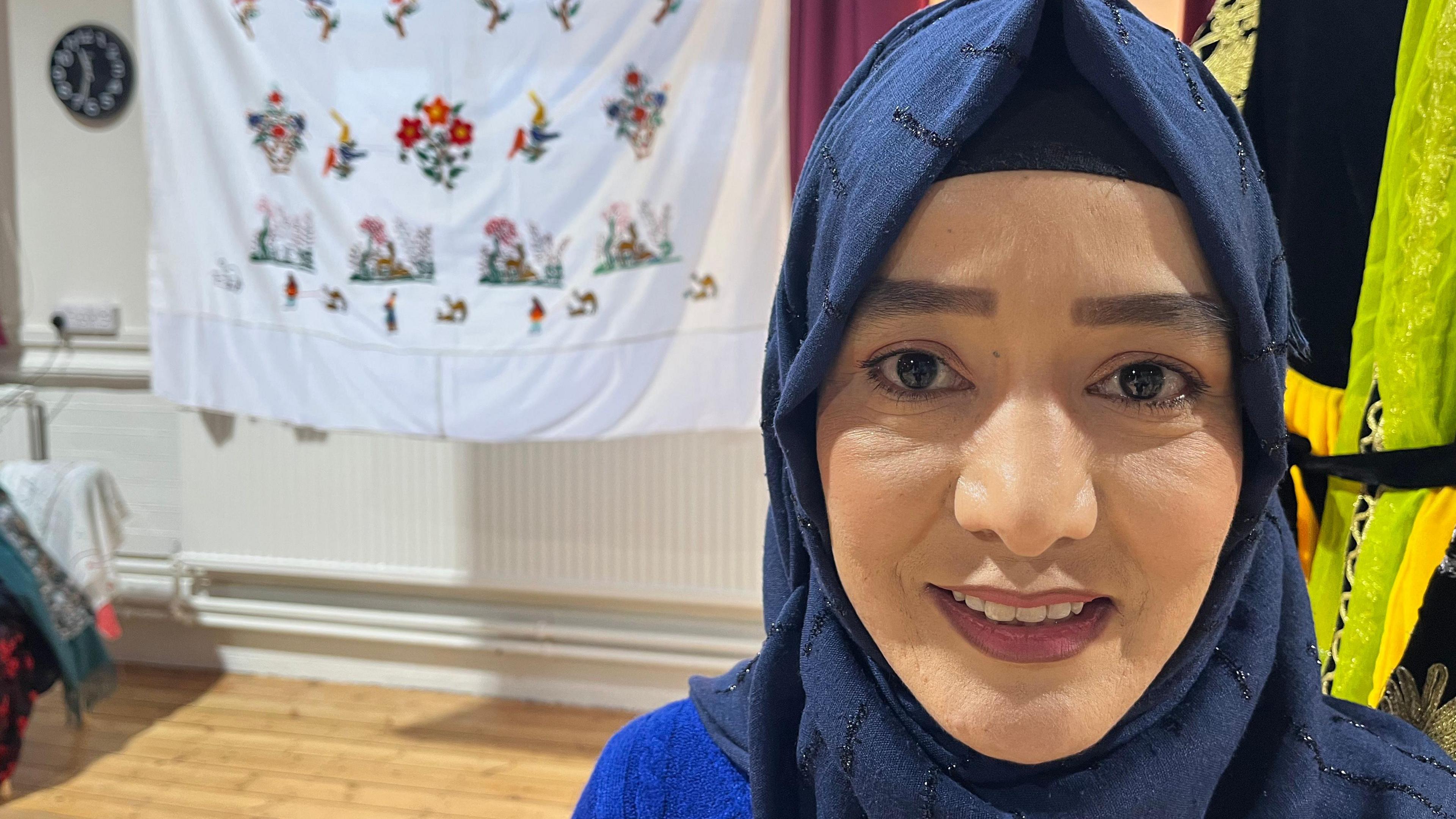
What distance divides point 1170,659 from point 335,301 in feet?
8.16

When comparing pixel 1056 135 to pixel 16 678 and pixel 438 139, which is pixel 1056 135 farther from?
pixel 16 678

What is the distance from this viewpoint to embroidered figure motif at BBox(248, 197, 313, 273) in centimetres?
267

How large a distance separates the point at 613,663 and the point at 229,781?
39.8 inches

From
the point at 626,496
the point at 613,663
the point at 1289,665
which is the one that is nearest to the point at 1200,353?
the point at 1289,665

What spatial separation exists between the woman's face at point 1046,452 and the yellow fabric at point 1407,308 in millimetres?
276

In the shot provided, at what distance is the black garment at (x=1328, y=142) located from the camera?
891 millimetres

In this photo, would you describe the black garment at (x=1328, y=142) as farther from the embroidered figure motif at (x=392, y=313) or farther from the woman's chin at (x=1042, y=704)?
the embroidered figure motif at (x=392, y=313)

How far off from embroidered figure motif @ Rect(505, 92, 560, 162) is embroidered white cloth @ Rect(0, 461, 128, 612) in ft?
4.63

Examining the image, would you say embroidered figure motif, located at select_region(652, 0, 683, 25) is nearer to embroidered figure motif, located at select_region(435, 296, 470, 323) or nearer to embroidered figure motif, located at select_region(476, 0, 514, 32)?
embroidered figure motif, located at select_region(476, 0, 514, 32)

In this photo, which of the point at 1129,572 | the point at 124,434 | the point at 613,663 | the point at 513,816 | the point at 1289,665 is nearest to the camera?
the point at 1129,572

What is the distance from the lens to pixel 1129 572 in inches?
21.9

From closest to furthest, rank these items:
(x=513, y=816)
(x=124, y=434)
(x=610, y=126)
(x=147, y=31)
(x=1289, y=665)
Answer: (x=1289, y=665), (x=513, y=816), (x=610, y=126), (x=147, y=31), (x=124, y=434)

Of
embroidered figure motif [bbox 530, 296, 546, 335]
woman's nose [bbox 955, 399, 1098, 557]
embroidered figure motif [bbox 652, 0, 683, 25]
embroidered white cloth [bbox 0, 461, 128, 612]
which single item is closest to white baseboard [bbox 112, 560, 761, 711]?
embroidered white cloth [bbox 0, 461, 128, 612]

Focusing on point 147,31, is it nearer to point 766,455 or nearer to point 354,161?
point 354,161
